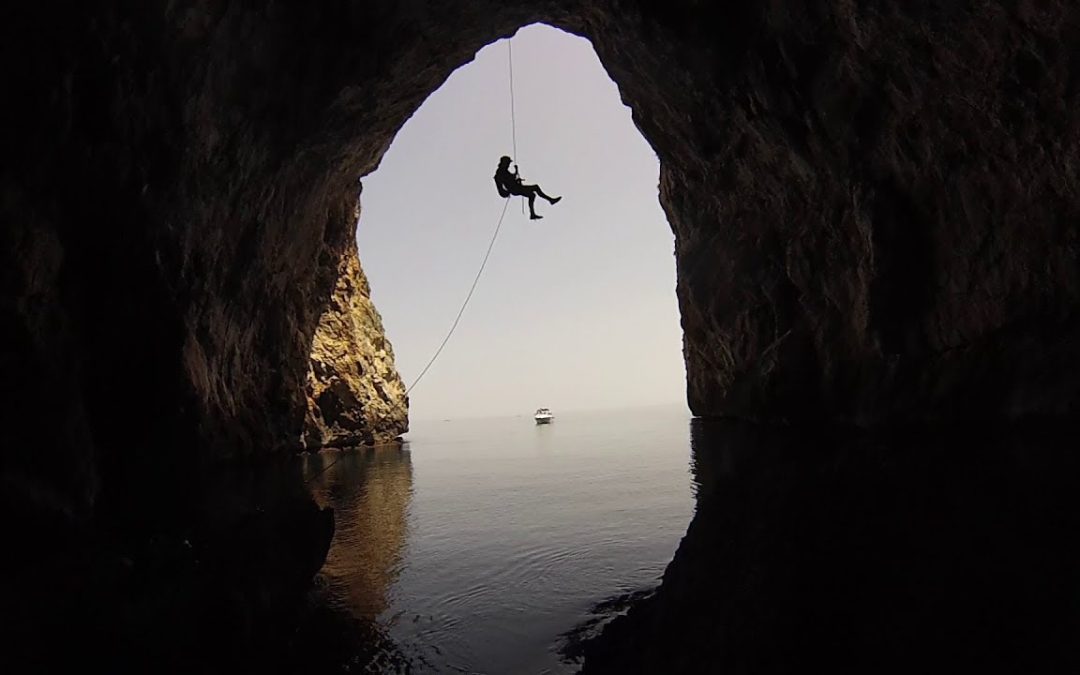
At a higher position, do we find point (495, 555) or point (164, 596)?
point (164, 596)

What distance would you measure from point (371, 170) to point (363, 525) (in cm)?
1559

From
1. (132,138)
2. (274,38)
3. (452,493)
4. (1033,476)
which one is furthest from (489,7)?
(1033,476)

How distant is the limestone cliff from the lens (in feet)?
114

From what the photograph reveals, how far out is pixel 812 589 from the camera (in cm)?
635

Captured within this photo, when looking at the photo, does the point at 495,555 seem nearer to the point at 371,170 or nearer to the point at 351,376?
the point at 371,170

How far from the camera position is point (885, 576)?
20.6ft

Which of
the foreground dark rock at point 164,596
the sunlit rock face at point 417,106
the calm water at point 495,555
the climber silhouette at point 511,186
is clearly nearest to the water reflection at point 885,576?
the calm water at point 495,555

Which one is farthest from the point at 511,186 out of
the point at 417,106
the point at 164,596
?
the point at 164,596

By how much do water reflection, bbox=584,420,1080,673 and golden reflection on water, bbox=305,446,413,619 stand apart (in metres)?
3.82

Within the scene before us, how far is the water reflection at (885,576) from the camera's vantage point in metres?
4.83

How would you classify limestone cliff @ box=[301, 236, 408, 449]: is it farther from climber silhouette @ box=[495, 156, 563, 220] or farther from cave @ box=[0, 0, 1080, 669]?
climber silhouette @ box=[495, 156, 563, 220]

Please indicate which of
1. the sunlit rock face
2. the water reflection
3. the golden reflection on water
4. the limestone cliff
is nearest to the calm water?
the golden reflection on water

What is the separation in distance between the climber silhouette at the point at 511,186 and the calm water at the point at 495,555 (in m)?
8.07

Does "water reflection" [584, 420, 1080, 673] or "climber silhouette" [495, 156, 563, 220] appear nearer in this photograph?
"water reflection" [584, 420, 1080, 673]
